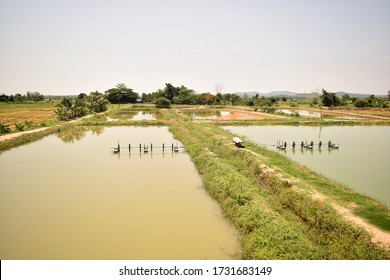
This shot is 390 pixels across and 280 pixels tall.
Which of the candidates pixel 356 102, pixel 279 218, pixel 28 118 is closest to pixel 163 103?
pixel 28 118

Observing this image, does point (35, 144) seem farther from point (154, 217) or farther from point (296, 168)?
point (296, 168)

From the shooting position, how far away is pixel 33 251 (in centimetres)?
678

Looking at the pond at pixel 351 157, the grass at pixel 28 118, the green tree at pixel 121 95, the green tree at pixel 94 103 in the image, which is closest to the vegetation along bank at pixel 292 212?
the pond at pixel 351 157

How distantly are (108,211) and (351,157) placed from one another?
44.5 ft

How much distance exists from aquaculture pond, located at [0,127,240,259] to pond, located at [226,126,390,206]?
6113 millimetres

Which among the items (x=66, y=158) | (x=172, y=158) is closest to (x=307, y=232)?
(x=172, y=158)

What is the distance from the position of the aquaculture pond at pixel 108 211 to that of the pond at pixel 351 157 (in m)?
6.11

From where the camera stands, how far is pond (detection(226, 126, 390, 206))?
436 inches

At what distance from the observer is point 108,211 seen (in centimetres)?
895

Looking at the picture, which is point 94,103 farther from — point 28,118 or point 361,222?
point 361,222

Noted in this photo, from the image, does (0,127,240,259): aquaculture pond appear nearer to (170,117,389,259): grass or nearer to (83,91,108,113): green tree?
(170,117,389,259): grass

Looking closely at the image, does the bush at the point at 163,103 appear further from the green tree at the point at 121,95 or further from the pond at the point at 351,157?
the pond at the point at 351,157

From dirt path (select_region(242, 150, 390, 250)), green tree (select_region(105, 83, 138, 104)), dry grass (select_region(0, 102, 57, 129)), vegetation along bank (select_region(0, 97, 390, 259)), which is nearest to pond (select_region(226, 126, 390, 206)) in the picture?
vegetation along bank (select_region(0, 97, 390, 259))

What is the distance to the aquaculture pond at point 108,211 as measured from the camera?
6902 millimetres
